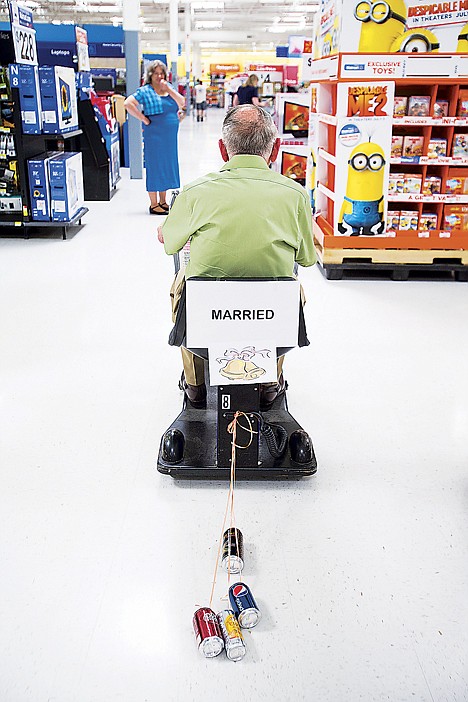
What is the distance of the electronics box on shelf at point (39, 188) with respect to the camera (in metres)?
6.48

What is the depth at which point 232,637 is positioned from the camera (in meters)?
1.87

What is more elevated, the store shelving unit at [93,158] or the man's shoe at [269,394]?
the store shelving unit at [93,158]

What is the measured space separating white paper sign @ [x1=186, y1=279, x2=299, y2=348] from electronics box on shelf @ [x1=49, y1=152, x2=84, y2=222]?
4671mm

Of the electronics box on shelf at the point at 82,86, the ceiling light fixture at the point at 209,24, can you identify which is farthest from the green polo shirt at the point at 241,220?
the ceiling light fixture at the point at 209,24

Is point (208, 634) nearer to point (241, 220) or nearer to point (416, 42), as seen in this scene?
point (241, 220)

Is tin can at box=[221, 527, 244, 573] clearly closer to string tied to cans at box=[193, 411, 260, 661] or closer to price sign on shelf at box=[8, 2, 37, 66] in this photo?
string tied to cans at box=[193, 411, 260, 661]

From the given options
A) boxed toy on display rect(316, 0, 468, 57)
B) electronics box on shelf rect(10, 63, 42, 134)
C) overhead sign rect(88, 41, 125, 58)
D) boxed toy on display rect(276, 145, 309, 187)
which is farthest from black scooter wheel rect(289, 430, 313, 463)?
overhead sign rect(88, 41, 125, 58)

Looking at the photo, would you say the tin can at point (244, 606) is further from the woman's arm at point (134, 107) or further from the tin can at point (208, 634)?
the woman's arm at point (134, 107)

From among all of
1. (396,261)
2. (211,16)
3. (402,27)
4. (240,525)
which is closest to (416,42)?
(402,27)

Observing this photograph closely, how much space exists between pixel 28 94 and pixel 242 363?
4916 mm

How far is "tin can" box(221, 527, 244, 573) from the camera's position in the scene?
2.17 meters

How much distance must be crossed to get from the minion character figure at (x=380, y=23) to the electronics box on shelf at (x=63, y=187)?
3.02m

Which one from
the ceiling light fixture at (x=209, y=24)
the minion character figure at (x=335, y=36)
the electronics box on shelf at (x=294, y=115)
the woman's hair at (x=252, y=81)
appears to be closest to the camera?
the minion character figure at (x=335, y=36)

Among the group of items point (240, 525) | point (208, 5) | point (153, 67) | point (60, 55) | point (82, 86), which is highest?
point (208, 5)
